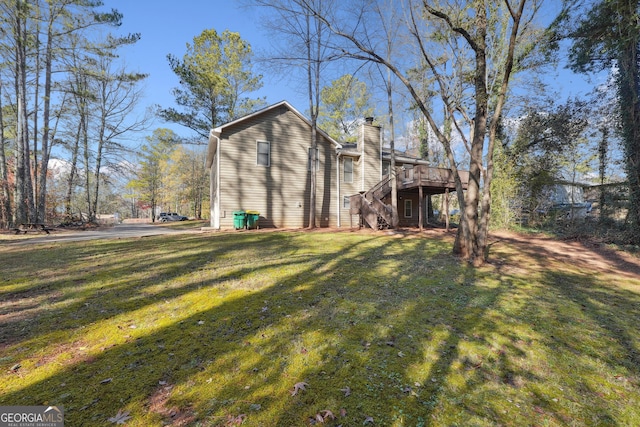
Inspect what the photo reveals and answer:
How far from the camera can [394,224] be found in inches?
566

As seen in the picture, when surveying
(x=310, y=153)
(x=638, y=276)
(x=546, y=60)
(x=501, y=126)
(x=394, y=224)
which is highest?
(x=546, y=60)

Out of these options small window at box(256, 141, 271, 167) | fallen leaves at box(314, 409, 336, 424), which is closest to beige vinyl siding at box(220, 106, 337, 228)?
small window at box(256, 141, 271, 167)

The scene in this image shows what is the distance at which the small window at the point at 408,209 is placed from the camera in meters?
19.9

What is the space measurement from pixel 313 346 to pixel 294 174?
14201mm

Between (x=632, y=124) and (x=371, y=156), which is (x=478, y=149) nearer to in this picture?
(x=632, y=124)

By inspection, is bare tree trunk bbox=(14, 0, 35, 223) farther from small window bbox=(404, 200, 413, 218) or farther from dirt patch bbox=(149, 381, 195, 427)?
small window bbox=(404, 200, 413, 218)

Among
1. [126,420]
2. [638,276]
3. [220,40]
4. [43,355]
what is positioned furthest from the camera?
[220,40]

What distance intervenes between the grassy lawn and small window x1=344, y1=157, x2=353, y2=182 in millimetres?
12651

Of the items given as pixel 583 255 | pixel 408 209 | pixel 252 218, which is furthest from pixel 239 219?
pixel 583 255

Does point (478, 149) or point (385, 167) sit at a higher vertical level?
point (385, 167)

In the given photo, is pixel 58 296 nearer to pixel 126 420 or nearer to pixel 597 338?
pixel 126 420

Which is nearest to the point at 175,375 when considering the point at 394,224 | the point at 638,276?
the point at 638,276

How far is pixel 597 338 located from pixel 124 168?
95.7ft

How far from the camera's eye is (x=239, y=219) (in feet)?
47.5
